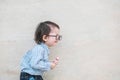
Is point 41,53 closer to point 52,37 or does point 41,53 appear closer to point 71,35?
point 52,37

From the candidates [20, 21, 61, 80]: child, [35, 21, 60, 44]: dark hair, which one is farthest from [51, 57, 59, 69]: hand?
[35, 21, 60, 44]: dark hair

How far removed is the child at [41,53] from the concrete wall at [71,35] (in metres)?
0.15

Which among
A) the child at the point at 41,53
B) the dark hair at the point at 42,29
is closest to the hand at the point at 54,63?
the child at the point at 41,53

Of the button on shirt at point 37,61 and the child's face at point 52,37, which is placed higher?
the child's face at point 52,37

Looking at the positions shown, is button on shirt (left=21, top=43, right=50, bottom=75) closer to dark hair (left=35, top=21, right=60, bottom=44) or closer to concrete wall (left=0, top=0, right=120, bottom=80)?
dark hair (left=35, top=21, right=60, bottom=44)

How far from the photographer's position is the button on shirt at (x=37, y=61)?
7.11 feet

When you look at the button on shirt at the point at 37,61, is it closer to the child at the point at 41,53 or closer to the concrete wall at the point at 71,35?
the child at the point at 41,53

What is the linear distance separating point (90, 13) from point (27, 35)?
1.48 feet

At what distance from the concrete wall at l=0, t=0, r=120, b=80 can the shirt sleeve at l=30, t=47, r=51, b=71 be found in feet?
0.71

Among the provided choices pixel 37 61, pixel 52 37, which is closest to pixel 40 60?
pixel 37 61

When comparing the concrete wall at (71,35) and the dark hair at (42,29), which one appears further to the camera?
the concrete wall at (71,35)

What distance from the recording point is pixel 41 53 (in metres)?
2.20

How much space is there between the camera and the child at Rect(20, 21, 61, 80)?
2.19 metres

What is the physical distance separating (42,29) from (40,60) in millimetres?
203
